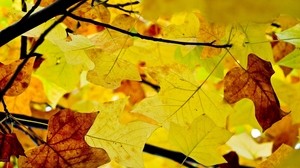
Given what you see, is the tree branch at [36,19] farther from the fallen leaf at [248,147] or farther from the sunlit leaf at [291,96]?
the fallen leaf at [248,147]

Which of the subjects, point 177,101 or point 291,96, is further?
point 291,96

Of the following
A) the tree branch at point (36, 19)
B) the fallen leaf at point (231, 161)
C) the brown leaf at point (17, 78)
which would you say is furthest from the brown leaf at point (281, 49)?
the tree branch at point (36, 19)

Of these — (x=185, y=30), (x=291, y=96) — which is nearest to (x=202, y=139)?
(x=185, y=30)

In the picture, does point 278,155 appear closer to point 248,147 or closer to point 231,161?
point 231,161

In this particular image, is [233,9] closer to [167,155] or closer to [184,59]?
[184,59]

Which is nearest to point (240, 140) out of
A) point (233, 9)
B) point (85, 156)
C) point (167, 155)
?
point (167, 155)

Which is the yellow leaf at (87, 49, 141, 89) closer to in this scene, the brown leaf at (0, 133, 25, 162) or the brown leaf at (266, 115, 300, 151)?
the brown leaf at (0, 133, 25, 162)
